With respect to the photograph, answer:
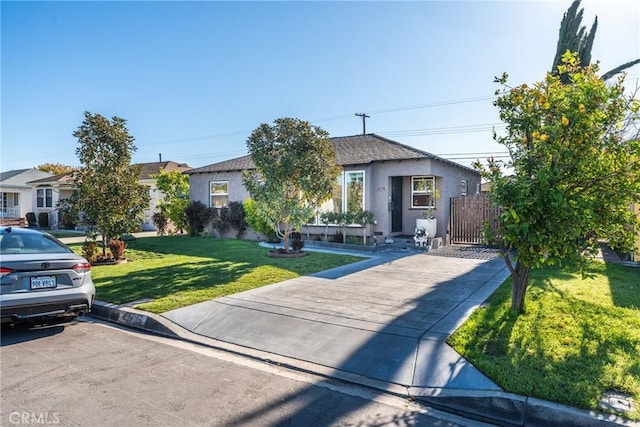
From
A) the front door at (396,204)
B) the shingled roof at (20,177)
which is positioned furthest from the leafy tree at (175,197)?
the shingled roof at (20,177)

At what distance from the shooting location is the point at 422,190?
16875 mm

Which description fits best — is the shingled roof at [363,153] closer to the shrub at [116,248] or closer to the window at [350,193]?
the window at [350,193]

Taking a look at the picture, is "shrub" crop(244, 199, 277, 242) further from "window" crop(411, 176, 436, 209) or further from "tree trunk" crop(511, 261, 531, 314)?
"tree trunk" crop(511, 261, 531, 314)

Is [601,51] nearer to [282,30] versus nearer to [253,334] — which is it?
[282,30]

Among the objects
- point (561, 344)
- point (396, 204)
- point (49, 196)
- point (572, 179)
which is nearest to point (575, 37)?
point (396, 204)

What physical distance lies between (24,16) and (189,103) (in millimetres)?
12777

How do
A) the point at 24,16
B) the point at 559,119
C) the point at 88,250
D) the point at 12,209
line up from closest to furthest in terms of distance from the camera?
1. the point at 559,119
2. the point at 24,16
3. the point at 88,250
4. the point at 12,209

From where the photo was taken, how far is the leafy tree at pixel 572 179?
4.62 metres

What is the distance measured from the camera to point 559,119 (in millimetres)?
4883

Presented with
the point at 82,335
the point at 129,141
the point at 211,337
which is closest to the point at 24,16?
the point at 129,141

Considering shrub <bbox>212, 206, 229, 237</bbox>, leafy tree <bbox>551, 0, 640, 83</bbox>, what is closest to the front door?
leafy tree <bbox>551, 0, 640, 83</bbox>

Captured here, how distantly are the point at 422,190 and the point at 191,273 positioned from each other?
36.0ft

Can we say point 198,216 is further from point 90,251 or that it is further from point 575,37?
point 575,37

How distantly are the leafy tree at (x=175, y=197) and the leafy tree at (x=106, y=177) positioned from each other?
28.8 feet
